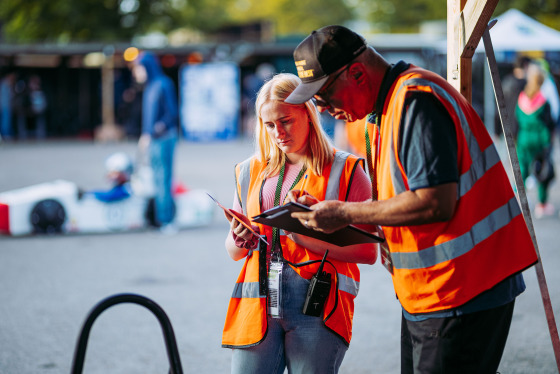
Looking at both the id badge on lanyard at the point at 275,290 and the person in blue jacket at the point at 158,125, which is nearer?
the id badge on lanyard at the point at 275,290

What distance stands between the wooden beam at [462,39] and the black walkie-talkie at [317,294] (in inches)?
43.0

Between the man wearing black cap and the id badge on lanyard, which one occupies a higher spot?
the man wearing black cap

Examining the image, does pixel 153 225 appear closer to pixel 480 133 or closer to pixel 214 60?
pixel 480 133

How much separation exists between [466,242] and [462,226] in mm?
51

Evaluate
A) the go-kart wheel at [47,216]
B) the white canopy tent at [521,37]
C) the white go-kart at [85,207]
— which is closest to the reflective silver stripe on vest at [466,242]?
the white go-kart at [85,207]

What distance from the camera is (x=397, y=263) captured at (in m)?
2.29

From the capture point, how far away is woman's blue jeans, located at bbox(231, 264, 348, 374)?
2596 mm

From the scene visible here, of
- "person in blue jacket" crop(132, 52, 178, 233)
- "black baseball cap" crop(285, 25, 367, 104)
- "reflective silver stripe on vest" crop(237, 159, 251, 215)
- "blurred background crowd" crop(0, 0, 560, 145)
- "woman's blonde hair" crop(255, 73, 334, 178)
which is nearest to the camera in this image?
"black baseball cap" crop(285, 25, 367, 104)

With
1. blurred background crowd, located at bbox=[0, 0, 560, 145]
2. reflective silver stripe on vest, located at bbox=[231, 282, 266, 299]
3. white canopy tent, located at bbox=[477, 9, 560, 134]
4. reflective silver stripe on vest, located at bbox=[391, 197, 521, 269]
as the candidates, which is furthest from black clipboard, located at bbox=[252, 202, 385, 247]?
blurred background crowd, located at bbox=[0, 0, 560, 145]

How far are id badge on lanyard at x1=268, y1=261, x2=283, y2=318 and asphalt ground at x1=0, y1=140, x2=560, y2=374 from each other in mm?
2086

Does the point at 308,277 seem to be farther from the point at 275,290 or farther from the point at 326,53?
the point at 326,53

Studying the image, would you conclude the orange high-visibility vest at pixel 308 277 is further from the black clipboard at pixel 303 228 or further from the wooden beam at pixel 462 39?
the wooden beam at pixel 462 39

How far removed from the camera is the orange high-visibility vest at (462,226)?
7.04 ft

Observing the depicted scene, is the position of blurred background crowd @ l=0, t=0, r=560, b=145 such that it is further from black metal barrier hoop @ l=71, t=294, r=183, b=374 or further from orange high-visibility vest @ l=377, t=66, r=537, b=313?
black metal barrier hoop @ l=71, t=294, r=183, b=374
